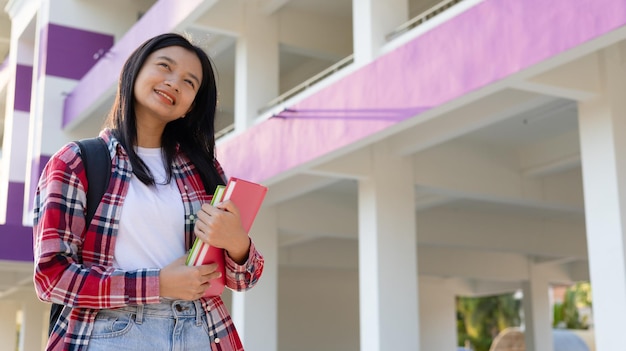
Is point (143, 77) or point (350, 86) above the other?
point (350, 86)

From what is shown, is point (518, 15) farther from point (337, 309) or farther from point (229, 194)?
point (337, 309)

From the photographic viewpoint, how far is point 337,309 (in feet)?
69.4

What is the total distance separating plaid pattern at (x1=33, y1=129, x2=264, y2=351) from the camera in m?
1.61

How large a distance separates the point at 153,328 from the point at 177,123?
20.9 inches

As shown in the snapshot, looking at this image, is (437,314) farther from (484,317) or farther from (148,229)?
(148,229)

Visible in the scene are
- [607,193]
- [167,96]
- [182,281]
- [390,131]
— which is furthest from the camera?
[390,131]

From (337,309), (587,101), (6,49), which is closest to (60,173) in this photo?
(587,101)

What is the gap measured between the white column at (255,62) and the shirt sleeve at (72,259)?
333 inches

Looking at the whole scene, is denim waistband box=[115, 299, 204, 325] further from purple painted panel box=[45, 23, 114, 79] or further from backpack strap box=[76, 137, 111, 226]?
purple painted panel box=[45, 23, 114, 79]

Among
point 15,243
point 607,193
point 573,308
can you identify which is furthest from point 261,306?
point 573,308

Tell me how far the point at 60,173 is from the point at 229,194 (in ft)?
1.12

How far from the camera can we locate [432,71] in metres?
6.56

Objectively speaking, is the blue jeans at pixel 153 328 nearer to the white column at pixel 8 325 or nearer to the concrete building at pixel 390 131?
the concrete building at pixel 390 131

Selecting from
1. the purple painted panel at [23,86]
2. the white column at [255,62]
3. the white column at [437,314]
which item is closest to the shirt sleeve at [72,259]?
the white column at [255,62]
